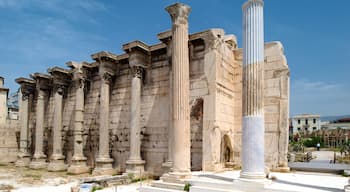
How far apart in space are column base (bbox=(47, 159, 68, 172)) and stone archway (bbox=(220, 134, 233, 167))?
9935mm

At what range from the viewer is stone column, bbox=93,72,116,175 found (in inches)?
588

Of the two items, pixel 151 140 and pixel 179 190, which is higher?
pixel 151 140

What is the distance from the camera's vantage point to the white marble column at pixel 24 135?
19.6m

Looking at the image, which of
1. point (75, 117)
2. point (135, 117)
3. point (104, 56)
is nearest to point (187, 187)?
point (135, 117)

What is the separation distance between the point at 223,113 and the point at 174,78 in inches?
120

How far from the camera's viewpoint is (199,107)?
1272 cm

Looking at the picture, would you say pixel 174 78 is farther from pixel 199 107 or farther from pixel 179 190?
pixel 179 190

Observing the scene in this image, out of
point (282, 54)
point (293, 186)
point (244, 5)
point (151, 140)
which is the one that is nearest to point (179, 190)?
point (293, 186)

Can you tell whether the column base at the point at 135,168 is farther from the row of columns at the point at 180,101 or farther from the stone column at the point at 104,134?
the stone column at the point at 104,134

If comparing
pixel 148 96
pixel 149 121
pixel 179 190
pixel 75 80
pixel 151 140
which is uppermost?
pixel 75 80

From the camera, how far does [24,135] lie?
20.2 meters

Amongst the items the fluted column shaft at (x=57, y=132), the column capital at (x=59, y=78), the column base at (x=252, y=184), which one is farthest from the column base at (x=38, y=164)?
the column base at (x=252, y=184)

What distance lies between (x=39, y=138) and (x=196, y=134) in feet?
37.8

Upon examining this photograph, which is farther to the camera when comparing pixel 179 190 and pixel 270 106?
pixel 270 106
